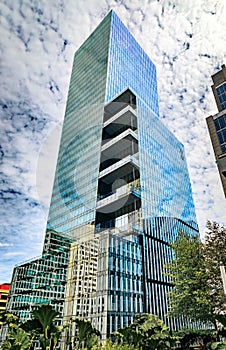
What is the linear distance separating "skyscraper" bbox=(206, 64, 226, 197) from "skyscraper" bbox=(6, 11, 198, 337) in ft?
49.8

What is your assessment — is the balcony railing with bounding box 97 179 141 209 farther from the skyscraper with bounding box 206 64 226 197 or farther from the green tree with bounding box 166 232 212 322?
the green tree with bounding box 166 232 212 322

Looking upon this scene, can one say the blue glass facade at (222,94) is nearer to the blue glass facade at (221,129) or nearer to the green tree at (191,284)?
the blue glass facade at (221,129)

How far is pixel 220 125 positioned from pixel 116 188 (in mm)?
23937

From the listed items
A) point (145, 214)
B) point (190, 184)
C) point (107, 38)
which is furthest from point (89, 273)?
point (107, 38)

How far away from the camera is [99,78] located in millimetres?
61562

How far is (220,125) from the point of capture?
95.1 feet

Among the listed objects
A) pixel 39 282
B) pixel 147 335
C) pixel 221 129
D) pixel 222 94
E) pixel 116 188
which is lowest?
pixel 147 335

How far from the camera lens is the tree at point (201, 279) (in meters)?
18.0

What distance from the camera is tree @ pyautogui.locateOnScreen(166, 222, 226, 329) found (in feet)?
59.0

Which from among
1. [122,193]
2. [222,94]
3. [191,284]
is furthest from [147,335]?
[222,94]

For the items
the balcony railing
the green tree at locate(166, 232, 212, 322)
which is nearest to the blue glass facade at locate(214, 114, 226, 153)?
the green tree at locate(166, 232, 212, 322)

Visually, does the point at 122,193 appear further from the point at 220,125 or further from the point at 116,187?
the point at 220,125

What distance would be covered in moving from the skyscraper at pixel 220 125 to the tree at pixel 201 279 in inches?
336

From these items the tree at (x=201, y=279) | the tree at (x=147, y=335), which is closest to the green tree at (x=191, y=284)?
the tree at (x=201, y=279)
